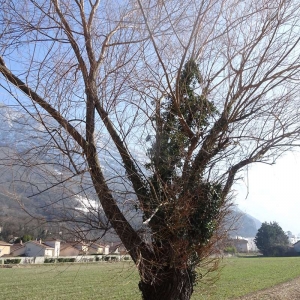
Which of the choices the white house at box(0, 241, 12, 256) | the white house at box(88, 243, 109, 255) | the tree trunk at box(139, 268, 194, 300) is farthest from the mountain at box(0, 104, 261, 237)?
the white house at box(0, 241, 12, 256)

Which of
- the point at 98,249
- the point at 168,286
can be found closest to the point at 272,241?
the point at 168,286

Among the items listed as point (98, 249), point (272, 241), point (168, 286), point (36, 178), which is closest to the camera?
point (36, 178)

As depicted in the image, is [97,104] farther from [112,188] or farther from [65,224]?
[65,224]

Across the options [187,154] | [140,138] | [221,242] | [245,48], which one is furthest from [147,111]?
[221,242]

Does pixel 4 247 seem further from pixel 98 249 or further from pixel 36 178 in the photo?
pixel 36 178

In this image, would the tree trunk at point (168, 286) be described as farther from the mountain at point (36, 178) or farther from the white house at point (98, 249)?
the mountain at point (36, 178)

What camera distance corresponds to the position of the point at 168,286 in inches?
260

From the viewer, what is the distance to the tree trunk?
6.58 m

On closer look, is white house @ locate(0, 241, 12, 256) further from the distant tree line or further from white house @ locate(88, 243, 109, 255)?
the distant tree line

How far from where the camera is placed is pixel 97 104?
255 inches

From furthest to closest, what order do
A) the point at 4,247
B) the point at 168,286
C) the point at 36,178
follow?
1. the point at 4,247
2. the point at 168,286
3. the point at 36,178

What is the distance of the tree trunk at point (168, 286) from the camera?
6.58m

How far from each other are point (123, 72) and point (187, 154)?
5.59 feet

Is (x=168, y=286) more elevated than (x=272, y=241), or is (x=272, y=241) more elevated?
(x=272, y=241)
